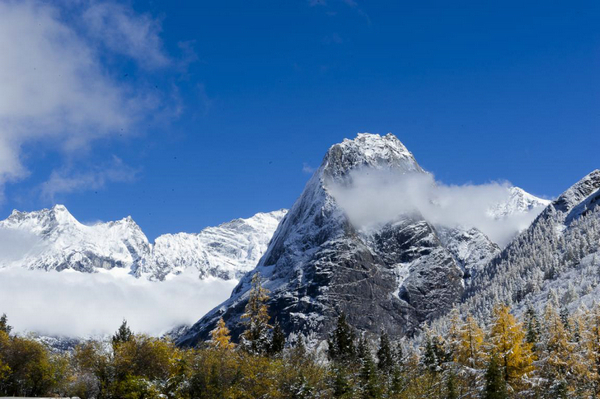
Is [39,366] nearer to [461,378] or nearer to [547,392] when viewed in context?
[461,378]

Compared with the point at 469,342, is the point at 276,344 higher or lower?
lower

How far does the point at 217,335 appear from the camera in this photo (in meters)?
73.2

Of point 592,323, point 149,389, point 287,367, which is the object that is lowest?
point 149,389

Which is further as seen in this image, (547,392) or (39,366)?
(39,366)

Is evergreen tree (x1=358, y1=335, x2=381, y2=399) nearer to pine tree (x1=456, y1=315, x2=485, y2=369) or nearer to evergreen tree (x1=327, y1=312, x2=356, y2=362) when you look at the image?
pine tree (x1=456, y1=315, x2=485, y2=369)

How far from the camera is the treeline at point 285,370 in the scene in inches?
2044

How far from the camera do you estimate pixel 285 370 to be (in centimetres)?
5666

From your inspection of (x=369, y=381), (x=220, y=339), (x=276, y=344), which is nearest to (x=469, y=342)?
(x=369, y=381)

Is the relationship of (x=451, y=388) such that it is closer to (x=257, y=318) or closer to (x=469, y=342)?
(x=469, y=342)

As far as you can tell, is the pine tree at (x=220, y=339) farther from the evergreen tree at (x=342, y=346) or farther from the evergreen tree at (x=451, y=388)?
the evergreen tree at (x=451, y=388)

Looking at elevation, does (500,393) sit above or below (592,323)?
below

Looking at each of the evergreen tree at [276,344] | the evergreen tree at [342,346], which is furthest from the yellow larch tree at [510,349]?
the evergreen tree at [342,346]

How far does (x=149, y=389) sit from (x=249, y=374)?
33.2 feet

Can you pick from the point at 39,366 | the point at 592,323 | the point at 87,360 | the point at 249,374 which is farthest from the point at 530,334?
the point at 39,366
